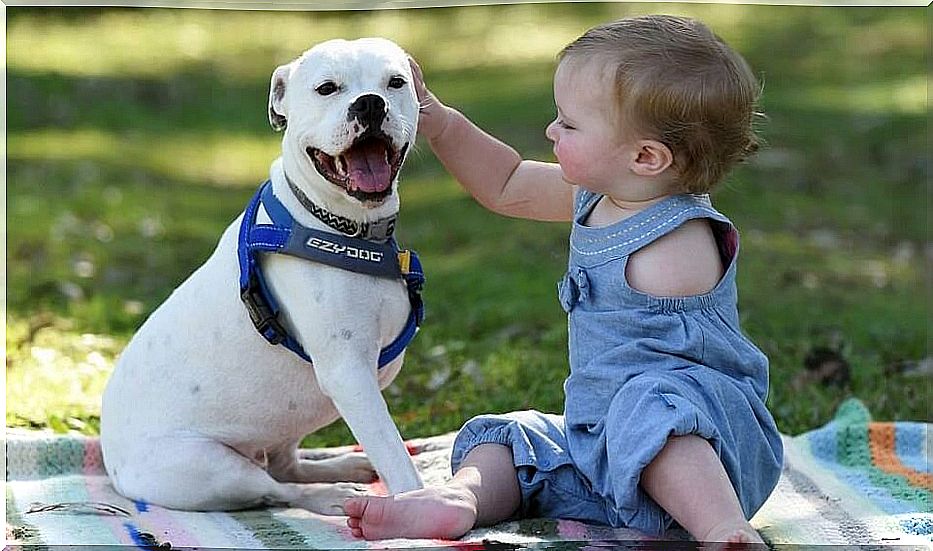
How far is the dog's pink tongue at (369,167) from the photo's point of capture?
8.63 feet

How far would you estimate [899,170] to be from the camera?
23.9 ft

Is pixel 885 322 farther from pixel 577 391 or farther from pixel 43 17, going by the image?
pixel 43 17

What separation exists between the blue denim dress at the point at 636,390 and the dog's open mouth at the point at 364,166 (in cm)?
42

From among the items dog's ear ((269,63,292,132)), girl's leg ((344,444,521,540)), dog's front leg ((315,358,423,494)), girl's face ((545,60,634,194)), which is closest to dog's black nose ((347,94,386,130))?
dog's ear ((269,63,292,132))

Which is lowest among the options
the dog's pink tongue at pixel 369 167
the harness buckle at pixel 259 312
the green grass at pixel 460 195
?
the green grass at pixel 460 195

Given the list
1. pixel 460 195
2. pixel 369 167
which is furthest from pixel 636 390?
pixel 460 195

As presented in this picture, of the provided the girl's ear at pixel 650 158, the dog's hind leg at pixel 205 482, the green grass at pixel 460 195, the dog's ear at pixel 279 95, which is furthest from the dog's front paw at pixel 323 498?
the girl's ear at pixel 650 158

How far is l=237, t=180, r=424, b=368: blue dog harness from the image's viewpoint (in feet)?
8.85

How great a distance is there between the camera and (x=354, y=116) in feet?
8.40

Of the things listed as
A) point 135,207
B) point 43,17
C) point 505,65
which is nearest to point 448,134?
point 43,17

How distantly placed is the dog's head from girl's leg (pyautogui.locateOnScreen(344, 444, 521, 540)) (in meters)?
0.59

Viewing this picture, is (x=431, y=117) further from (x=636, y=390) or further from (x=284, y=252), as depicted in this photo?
(x=636, y=390)

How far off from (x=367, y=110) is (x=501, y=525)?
856mm

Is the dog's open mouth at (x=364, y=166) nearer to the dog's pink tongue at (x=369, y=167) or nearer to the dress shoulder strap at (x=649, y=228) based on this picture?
the dog's pink tongue at (x=369, y=167)
